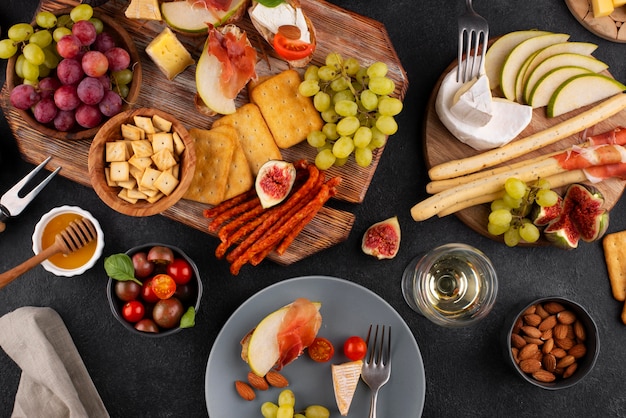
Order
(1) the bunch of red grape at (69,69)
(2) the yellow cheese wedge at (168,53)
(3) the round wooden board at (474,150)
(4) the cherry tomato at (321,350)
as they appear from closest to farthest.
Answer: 1. (1) the bunch of red grape at (69,69)
2. (2) the yellow cheese wedge at (168,53)
3. (4) the cherry tomato at (321,350)
4. (3) the round wooden board at (474,150)

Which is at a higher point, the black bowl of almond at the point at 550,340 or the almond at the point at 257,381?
the black bowl of almond at the point at 550,340

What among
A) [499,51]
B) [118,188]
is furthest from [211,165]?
[499,51]

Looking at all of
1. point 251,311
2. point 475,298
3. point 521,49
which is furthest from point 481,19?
point 251,311

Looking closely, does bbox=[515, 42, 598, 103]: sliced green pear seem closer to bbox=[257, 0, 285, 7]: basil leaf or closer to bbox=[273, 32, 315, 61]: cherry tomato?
bbox=[273, 32, 315, 61]: cherry tomato

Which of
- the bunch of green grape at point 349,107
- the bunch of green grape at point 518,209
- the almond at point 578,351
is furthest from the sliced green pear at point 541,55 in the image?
the almond at point 578,351

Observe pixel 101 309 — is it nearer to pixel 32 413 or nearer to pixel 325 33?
pixel 32 413

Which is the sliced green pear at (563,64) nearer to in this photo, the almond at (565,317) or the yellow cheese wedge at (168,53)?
the almond at (565,317)
